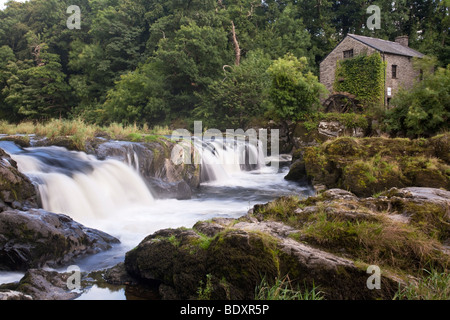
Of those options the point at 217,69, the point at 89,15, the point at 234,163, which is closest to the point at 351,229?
the point at 234,163

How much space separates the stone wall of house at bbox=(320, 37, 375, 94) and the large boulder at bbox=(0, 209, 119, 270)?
2662 centimetres

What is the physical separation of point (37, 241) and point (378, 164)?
9142 mm

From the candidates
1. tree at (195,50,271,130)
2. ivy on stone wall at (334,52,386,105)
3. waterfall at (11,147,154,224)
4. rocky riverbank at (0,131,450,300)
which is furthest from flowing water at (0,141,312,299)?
ivy on stone wall at (334,52,386,105)

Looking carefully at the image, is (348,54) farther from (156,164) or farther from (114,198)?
(114,198)

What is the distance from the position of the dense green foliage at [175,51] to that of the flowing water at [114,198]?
37.8 feet

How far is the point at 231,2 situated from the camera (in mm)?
36125

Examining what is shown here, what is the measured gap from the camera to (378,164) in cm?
1000

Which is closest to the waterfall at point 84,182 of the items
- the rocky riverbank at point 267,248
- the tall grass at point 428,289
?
the rocky riverbank at point 267,248

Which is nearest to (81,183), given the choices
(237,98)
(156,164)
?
(156,164)

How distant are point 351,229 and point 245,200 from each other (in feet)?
22.4

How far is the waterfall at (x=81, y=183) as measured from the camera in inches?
304

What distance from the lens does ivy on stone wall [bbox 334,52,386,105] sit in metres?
25.8

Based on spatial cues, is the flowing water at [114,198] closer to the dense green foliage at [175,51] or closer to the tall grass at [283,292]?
the tall grass at [283,292]
